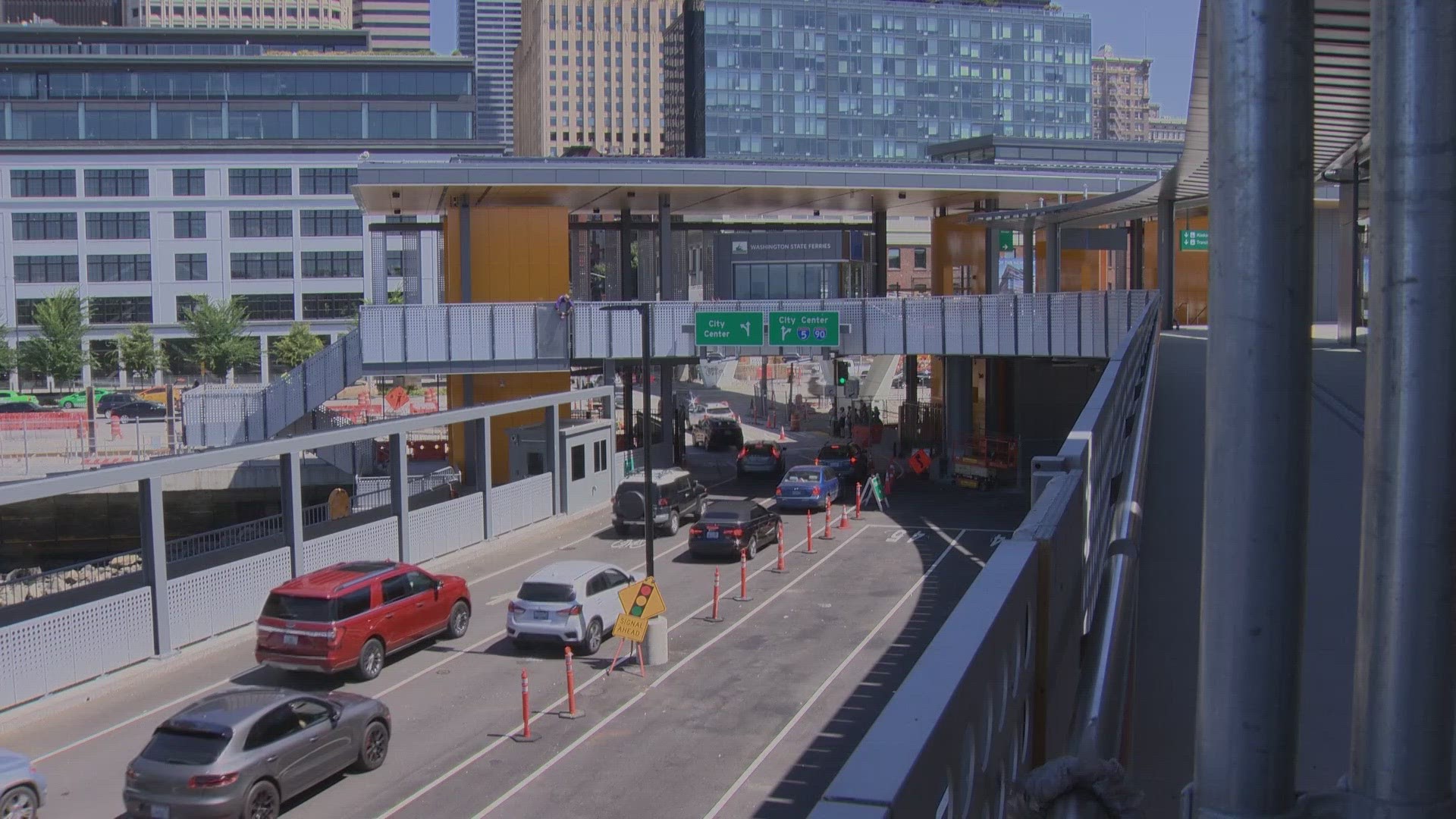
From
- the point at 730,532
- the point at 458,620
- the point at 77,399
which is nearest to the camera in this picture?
the point at 458,620

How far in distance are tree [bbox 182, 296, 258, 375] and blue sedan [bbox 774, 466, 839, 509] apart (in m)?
45.6

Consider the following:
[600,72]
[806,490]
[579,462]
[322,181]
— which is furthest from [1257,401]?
[600,72]

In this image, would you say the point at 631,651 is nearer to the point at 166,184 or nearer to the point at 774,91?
the point at 166,184

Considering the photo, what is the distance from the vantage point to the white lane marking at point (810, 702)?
14.8 m

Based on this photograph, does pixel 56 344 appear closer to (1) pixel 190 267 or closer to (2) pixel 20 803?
(1) pixel 190 267

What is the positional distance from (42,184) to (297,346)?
19.4 meters

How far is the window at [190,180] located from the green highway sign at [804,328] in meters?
52.6

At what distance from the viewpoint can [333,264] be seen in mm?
82125

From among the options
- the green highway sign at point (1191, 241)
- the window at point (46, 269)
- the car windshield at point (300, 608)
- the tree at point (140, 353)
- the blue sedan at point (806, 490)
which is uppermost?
the window at point (46, 269)

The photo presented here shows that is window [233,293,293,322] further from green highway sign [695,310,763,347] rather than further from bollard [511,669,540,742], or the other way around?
bollard [511,669,540,742]

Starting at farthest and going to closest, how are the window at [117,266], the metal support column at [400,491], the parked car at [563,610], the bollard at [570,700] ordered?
the window at [117,266] → the metal support column at [400,491] → the parked car at [563,610] → the bollard at [570,700]

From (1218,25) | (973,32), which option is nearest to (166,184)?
(1218,25)

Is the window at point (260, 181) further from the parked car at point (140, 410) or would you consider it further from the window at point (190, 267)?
the parked car at point (140, 410)

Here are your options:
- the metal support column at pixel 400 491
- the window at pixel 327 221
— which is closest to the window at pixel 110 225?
the window at pixel 327 221
